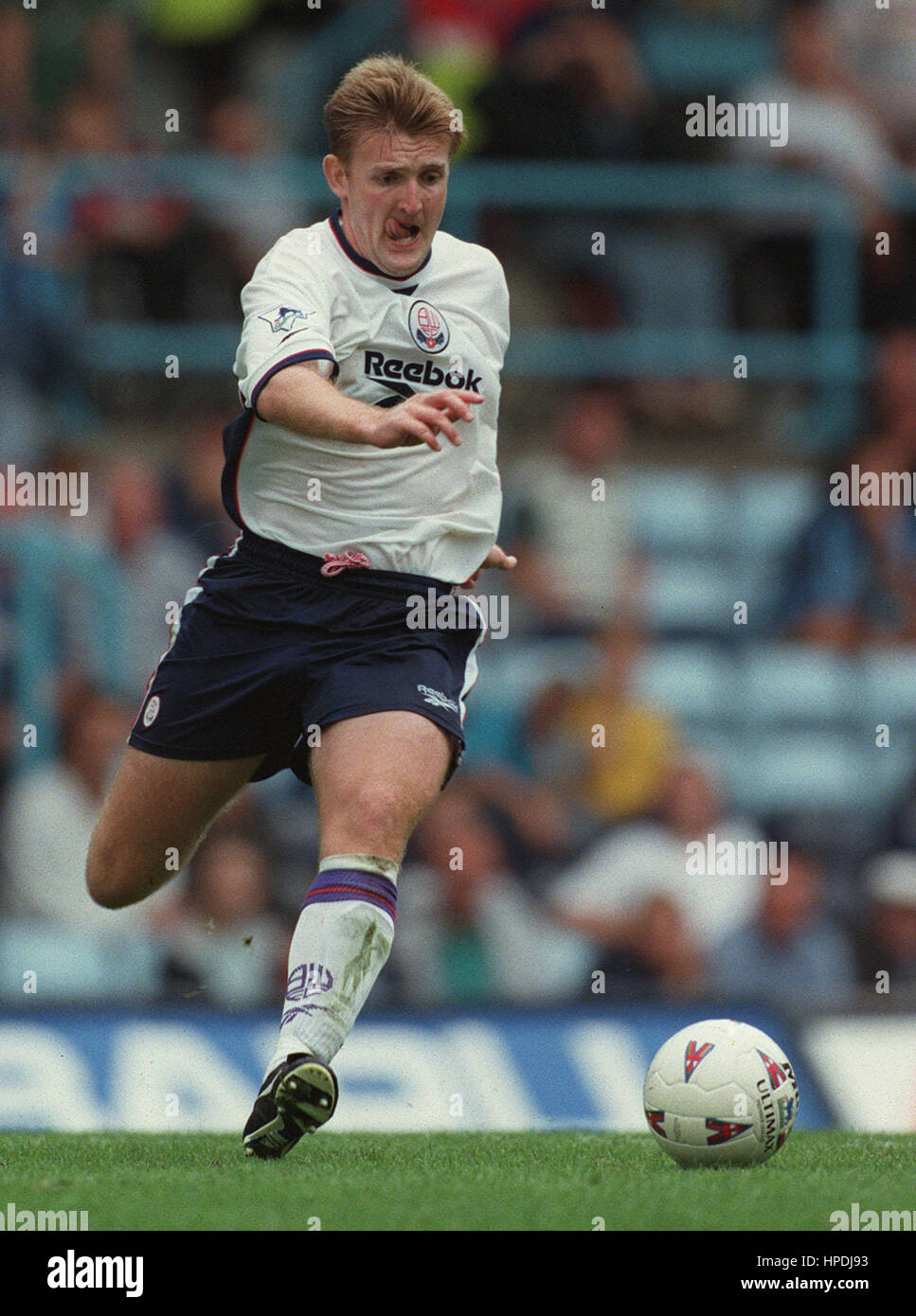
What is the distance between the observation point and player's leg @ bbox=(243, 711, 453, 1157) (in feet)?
16.9

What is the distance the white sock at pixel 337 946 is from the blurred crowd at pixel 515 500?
3.81 m

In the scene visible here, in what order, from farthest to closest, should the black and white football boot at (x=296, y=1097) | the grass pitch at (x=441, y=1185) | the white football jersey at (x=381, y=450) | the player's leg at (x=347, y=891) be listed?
the white football jersey at (x=381, y=450) → the player's leg at (x=347, y=891) → the black and white football boot at (x=296, y=1097) → the grass pitch at (x=441, y=1185)

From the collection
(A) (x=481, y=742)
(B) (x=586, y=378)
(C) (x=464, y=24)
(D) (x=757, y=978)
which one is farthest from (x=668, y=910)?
(C) (x=464, y=24)

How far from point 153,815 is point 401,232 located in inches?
68.2

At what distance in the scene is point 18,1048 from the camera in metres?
8.46

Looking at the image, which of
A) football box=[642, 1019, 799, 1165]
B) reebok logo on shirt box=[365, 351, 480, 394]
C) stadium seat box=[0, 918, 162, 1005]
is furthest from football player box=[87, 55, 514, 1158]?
stadium seat box=[0, 918, 162, 1005]

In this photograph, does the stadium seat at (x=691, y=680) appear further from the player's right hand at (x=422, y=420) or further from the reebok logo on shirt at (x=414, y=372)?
the player's right hand at (x=422, y=420)

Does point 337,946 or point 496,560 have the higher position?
point 496,560

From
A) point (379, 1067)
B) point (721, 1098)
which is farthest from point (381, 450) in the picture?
point (379, 1067)

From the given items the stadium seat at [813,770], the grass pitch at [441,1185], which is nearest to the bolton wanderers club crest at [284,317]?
the grass pitch at [441,1185]

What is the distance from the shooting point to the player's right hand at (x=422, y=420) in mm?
4855

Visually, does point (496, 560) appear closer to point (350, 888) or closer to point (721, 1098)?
point (350, 888)

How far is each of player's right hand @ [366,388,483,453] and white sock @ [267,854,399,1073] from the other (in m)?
Result: 1.05

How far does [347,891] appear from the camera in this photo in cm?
525
